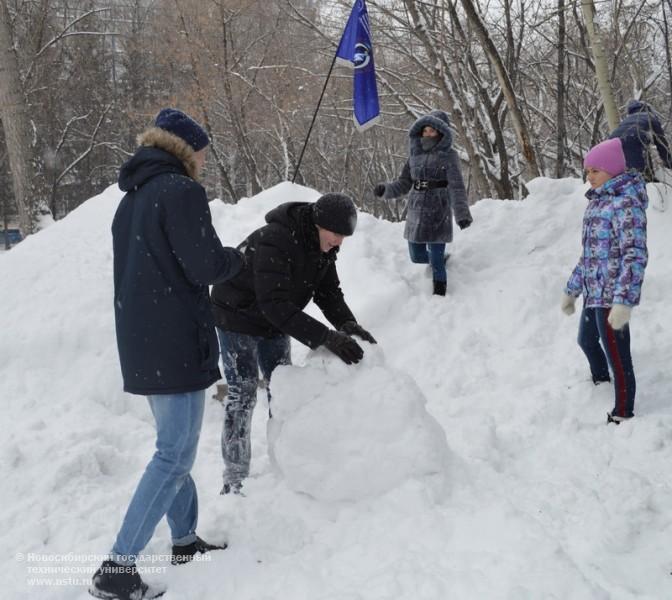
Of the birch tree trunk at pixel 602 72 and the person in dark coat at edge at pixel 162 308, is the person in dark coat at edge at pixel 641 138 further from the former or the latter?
the person in dark coat at edge at pixel 162 308

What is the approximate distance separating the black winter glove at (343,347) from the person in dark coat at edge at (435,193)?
2.87m

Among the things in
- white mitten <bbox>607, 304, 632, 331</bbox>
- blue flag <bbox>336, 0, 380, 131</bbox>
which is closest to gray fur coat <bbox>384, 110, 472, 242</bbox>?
blue flag <bbox>336, 0, 380, 131</bbox>

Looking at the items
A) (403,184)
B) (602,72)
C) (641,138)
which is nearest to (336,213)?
(403,184)

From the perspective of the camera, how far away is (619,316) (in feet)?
10.9

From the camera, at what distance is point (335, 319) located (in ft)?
11.2

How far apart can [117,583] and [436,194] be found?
4477 millimetres

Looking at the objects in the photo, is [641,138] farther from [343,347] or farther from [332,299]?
[343,347]

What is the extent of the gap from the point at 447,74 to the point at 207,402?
23.2 feet

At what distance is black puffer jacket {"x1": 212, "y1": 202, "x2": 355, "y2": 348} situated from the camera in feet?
9.30

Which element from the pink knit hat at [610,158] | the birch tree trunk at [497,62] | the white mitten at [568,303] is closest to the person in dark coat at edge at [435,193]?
the white mitten at [568,303]

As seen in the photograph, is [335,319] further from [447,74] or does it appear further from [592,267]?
[447,74]

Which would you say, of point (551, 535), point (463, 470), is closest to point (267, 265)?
point (463, 470)

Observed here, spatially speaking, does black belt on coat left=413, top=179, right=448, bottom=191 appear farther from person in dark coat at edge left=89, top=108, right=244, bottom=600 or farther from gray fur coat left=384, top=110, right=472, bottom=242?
person in dark coat at edge left=89, top=108, right=244, bottom=600

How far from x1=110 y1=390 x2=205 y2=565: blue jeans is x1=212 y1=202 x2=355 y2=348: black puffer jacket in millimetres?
630
